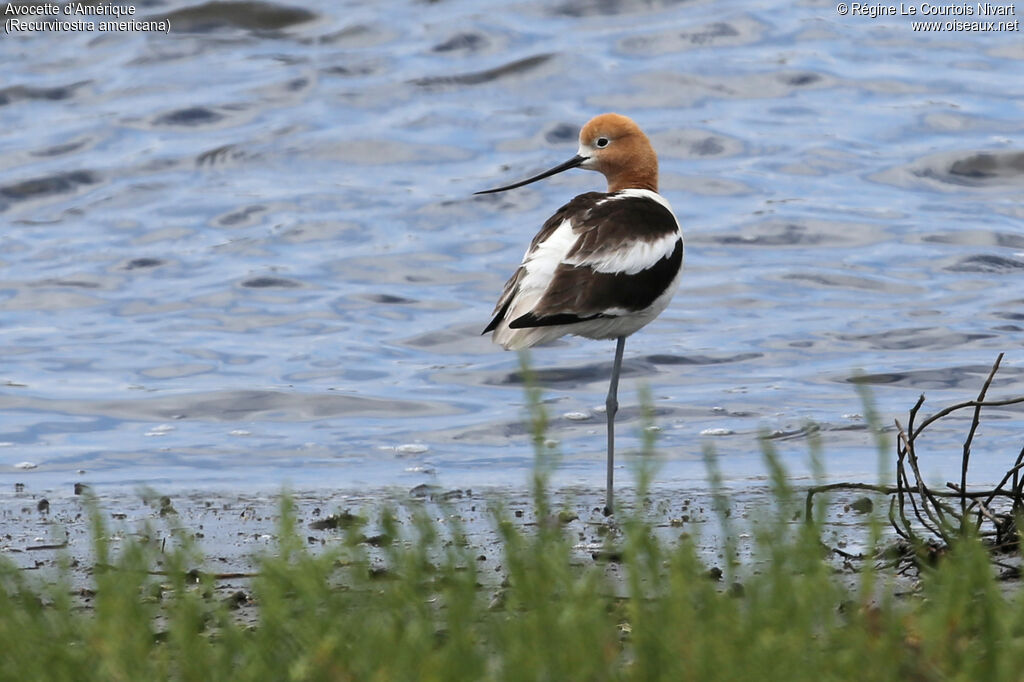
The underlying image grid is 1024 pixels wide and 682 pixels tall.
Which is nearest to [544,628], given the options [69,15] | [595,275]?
[595,275]

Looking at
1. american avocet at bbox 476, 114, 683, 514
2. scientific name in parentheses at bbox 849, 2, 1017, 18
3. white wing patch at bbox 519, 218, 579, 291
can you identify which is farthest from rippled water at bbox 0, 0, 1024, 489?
white wing patch at bbox 519, 218, 579, 291

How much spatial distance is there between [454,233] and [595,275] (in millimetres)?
6879

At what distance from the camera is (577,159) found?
8.01 meters

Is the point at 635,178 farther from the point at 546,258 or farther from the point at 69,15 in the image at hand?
the point at 69,15

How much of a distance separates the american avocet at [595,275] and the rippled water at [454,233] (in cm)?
95

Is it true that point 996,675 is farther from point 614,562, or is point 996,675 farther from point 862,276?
point 862,276

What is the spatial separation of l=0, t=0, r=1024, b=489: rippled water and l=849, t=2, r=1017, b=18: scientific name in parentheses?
0.18 meters

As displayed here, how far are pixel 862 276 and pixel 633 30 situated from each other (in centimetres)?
677

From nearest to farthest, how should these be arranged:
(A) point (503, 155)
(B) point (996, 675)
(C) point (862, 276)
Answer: (B) point (996, 675), (C) point (862, 276), (A) point (503, 155)

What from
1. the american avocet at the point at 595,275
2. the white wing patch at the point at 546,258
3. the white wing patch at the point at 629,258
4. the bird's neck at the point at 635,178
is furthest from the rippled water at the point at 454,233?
the bird's neck at the point at 635,178

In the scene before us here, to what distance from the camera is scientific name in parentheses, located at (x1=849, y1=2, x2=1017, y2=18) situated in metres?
18.3

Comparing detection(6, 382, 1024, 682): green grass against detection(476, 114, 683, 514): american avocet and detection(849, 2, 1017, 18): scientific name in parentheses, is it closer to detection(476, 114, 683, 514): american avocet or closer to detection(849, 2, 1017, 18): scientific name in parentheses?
detection(476, 114, 683, 514): american avocet

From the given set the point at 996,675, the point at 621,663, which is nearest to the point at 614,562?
the point at 621,663

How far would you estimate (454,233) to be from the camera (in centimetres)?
1354
